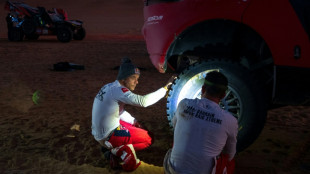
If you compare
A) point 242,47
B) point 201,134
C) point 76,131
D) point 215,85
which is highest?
point 242,47

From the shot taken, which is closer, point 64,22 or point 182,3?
point 182,3

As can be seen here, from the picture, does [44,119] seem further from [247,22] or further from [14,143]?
[247,22]

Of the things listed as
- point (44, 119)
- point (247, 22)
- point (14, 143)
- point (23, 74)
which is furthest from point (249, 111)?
point (23, 74)

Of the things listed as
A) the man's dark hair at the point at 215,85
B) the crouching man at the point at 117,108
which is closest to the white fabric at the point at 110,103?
the crouching man at the point at 117,108

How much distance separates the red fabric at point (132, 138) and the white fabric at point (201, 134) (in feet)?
3.82

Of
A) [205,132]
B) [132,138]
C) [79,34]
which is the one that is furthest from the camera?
[79,34]

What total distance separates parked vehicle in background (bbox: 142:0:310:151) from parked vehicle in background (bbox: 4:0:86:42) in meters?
15.0

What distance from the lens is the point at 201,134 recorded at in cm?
226

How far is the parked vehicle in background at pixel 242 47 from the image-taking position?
3.05 meters

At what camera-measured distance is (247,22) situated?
315 centimetres

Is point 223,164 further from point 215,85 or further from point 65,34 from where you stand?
point 65,34

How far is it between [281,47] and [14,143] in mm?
3111

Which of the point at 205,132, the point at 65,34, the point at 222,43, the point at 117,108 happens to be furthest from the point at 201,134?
the point at 65,34

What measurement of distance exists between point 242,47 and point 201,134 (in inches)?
67.1
